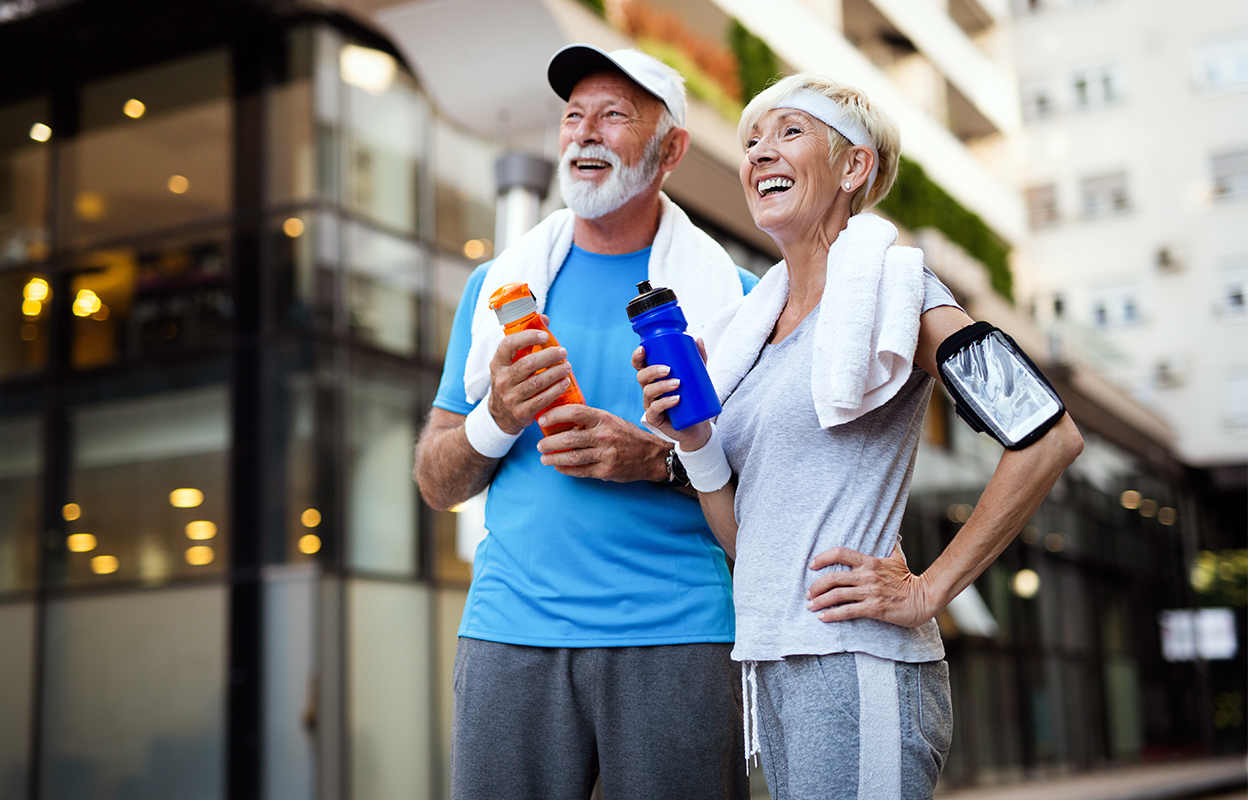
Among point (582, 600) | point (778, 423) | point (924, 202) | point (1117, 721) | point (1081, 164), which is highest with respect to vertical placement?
point (1081, 164)

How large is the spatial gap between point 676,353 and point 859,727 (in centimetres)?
67

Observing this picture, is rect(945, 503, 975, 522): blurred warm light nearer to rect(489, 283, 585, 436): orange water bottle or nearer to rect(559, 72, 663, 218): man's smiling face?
rect(559, 72, 663, 218): man's smiling face

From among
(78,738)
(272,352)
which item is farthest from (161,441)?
(78,738)

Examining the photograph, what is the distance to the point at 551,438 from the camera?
7.68 ft

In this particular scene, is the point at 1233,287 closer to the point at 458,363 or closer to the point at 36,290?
the point at 36,290

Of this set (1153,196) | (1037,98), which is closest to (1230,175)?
(1153,196)

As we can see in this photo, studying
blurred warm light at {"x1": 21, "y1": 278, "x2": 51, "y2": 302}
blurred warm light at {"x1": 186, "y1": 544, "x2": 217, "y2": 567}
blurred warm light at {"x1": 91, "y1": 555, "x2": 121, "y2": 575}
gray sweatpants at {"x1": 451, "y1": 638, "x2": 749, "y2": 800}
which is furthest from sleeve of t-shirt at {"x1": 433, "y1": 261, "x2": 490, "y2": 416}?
blurred warm light at {"x1": 21, "y1": 278, "x2": 51, "y2": 302}

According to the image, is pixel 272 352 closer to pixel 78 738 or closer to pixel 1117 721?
pixel 78 738

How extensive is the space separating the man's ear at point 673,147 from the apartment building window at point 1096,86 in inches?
1261

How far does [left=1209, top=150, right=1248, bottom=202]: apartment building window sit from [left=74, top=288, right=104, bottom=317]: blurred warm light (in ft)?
91.0

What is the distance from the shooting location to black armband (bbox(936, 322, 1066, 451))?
1.92m

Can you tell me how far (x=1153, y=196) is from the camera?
3070 centimetres

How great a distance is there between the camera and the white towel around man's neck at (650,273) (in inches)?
103

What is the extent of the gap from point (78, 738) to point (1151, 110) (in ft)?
96.3
